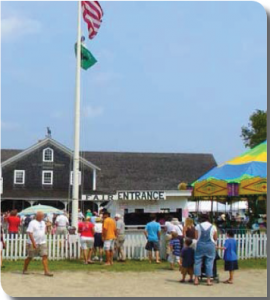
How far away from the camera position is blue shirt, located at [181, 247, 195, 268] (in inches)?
524

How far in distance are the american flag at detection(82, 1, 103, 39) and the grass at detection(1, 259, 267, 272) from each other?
8073 mm

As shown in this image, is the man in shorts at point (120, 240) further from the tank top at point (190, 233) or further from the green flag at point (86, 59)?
the green flag at point (86, 59)

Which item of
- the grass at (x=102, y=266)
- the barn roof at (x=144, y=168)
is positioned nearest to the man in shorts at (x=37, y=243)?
the grass at (x=102, y=266)

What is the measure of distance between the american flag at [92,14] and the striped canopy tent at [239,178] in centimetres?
647

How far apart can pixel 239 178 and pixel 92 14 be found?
735 cm

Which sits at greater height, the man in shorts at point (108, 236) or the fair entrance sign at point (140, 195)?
the fair entrance sign at point (140, 195)

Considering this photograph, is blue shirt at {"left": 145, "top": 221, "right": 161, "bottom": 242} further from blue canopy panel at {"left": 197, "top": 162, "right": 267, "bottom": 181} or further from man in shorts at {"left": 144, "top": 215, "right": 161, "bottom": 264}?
blue canopy panel at {"left": 197, "top": 162, "right": 267, "bottom": 181}

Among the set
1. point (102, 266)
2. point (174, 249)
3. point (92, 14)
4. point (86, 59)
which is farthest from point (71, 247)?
point (92, 14)

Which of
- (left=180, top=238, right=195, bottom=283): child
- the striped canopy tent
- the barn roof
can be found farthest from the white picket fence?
the barn roof

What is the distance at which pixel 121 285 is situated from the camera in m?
12.6

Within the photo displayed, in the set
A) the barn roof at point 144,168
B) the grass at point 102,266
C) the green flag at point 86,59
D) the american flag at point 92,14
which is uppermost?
the american flag at point 92,14

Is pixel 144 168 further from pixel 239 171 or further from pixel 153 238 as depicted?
pixel 153 238

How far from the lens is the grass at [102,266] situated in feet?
50.1

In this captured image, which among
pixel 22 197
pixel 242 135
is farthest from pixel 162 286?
pixel 242 135
